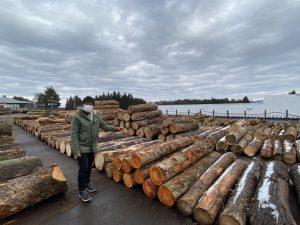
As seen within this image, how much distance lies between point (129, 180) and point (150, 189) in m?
0.64

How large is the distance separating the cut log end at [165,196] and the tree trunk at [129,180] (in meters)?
0.79

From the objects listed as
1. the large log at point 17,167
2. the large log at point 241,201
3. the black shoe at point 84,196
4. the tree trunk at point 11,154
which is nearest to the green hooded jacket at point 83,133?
the black shoe at point 84,196

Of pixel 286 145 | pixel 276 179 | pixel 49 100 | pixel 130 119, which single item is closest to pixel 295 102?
pixel 286 145

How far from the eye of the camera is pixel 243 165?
459 centimetres

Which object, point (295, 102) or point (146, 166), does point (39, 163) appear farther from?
point (295, 102)

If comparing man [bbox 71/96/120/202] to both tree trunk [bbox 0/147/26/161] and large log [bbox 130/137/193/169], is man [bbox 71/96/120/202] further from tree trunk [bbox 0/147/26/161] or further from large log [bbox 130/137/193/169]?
tree trunk [bbox 0/147/26/161]

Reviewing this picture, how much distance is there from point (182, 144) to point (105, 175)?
2.21 metres

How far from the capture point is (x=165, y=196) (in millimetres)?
3408

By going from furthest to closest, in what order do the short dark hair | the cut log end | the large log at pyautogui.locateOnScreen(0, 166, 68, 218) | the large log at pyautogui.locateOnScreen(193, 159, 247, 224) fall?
the short dark hair
the cut log end
the large log at pyautogui.locateOnScreen(0, 166, 68, 218)
the large log at pyautogui.locateOnScreen(193, 159, 247, 224)

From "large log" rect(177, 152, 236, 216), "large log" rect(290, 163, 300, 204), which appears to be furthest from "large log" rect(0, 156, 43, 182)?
"large log" rect(290, 163, 300, 204)

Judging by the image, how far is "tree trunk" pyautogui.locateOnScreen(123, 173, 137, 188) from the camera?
13.5ft

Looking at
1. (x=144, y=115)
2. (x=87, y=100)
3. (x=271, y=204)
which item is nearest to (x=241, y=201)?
(x=271, y=204)

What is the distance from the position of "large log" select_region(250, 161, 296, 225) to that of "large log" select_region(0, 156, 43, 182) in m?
4.10

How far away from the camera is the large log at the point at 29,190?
3037mm
